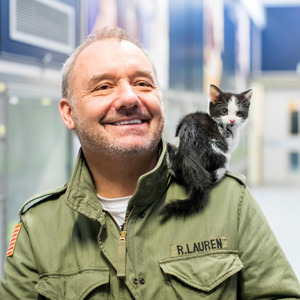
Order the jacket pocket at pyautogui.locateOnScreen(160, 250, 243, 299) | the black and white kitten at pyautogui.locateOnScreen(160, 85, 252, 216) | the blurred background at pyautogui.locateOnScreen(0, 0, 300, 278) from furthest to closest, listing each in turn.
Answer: the blurred background at pyautogui.locateOnScreen(0, 0, 300, 278)
the black and white kitten at pyautogui.locateOnScreen(160, 85, 252, 216)
the jacket pocket at pyautogui.locateOnScreen(160, 250, 243, 299)

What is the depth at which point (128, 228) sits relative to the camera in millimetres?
1359

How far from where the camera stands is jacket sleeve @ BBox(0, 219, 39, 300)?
1.39m

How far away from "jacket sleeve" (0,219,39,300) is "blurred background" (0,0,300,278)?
101 cm

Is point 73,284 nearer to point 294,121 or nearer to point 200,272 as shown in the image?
point 200,272

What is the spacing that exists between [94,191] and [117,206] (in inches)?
3.7

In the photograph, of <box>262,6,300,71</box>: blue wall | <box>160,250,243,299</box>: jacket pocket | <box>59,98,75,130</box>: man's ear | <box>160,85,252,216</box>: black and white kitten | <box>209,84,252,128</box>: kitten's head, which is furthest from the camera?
<box>262,6,300,71</box>: blue wall

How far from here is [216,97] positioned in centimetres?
186

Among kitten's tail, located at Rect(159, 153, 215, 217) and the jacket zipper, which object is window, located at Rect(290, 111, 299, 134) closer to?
kitten's tail, located at Rect(159, 153, 215, 217)

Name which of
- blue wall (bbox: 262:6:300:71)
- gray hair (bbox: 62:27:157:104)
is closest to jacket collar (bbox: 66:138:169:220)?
gray hair (bbox: 62:27:157:104)

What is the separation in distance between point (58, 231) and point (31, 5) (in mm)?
2192

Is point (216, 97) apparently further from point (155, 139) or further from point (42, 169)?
point (42, 169)

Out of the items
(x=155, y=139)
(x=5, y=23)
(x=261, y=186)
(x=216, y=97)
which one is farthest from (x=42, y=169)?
A: (x=261, y=186)

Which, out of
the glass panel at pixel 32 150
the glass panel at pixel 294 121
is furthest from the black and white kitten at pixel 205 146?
the glass panel at pixel 294 121

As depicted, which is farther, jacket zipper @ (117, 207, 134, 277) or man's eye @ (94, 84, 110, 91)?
man's eye @ (94, 84, 110, 91)
